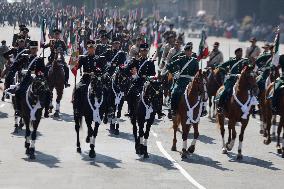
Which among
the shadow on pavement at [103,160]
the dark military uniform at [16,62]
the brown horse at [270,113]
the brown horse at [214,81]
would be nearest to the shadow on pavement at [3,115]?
the dark military uniform at [16,62]

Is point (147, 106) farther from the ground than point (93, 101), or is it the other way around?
point (93, 101)

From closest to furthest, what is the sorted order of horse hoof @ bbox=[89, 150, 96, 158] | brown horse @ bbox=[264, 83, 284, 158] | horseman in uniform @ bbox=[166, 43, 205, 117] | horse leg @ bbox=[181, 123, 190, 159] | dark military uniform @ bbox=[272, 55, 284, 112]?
horse hoof @ bbox=[89, 150, 96, 158], horse leg @ bbox=[181, 123, 190, 159], horseman in uniform @ bbox=[166, 43, 205, 117], brown horse @ bbox=[264, 83, 284, 158], dark military uniform @ bbox=[272, 55, 284, 112]

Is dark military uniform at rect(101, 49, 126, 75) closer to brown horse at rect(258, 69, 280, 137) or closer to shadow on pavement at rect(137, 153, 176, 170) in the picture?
brown horse at rect(258, 69, 280, 137)

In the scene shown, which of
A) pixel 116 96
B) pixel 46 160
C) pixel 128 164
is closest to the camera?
pixel 128 164

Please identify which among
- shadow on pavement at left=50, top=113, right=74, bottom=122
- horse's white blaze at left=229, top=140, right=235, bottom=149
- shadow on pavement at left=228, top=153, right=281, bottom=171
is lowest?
shadow on pavement at left=50, top=113, right=74, bottom=122

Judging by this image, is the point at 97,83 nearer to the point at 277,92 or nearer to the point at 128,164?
the point at 128,164

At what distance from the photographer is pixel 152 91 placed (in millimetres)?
20609

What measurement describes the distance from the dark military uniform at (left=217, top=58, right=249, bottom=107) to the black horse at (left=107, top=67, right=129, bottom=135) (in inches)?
124

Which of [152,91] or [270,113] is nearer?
[152,91]

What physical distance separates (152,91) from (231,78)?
2.59 meters

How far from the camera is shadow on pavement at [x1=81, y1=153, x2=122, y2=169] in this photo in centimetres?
1939

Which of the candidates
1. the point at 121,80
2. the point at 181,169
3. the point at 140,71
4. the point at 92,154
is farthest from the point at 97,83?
the point at 121,80

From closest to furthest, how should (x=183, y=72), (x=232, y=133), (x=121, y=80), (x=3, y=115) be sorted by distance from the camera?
(x=183, y=72), (x=232, y=133), (x=121, y=80), (x=3, y=115)

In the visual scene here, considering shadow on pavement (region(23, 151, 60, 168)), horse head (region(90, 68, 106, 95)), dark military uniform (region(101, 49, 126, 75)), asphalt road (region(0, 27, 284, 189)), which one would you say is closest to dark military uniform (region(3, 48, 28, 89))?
asphalt road (region(0, 27, 284, 189))
